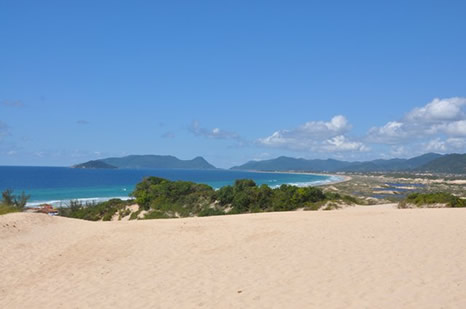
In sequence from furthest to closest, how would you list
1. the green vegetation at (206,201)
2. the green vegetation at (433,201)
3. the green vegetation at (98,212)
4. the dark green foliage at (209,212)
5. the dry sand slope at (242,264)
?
the green vegetation at (98,212) < the green vegetation at (206,201) < the dark green foliage at (209,212) < the green vegetation at (433,201) < the dry sand slope at (242,264)

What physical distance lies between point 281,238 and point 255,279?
480 centimetres

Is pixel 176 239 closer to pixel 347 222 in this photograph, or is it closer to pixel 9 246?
pixel 9 246

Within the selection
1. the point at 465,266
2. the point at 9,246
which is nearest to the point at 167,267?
the point at 9,246

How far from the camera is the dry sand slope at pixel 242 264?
7.57 meters

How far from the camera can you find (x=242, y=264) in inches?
411

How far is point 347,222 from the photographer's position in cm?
1652

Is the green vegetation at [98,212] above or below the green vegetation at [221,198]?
below

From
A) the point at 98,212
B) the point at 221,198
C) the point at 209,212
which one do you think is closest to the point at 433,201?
the point at 209,212

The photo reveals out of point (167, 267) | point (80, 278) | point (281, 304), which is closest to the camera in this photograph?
point (281, 304)

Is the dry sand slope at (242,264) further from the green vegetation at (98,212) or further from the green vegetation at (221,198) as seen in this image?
the green vegetation at (98,212)

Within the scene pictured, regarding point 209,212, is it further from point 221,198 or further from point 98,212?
point 98,212

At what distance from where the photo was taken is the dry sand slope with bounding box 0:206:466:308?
7.57 metres

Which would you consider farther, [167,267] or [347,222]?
[347,222]

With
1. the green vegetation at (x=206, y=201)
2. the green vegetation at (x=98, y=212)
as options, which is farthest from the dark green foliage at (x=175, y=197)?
the green vegetation at (x=98, y=212)
